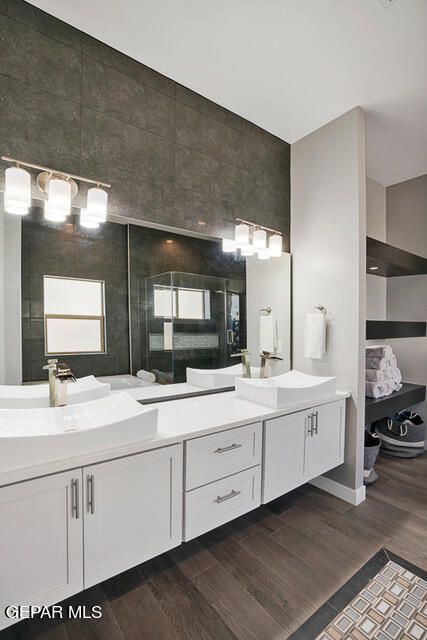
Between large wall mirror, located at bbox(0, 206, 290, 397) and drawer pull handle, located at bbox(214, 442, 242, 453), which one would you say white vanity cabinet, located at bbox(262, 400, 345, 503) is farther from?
large wall mirror, located at bbox(0, 206, 290, 397)

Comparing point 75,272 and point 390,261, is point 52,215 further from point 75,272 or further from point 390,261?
point 390,261

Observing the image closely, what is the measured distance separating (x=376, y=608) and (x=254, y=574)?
578mm

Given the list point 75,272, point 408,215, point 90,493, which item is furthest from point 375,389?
point 75,272

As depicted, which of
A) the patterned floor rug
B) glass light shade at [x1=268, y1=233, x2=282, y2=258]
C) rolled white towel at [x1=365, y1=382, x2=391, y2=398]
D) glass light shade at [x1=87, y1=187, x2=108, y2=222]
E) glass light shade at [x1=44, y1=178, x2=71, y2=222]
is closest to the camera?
the patterned floor rug

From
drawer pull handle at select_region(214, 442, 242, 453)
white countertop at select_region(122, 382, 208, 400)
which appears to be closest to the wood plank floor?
drawer pull handle at select_region(214, 442, 242, 453)

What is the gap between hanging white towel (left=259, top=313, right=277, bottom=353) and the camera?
2.61 metres

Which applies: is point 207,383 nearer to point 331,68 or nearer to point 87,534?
point 87,534

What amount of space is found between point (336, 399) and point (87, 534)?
172 cm

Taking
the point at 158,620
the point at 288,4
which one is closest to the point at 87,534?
the point at 158,620

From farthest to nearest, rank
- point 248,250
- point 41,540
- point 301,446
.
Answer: point 248,250, point 301,446, point 41,540

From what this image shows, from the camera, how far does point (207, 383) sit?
232 centimetres

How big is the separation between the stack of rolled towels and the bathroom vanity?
3.36ft

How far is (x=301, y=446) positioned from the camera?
2047 mm

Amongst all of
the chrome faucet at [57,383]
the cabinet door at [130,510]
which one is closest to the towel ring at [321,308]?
the cabinet door at [130,510]
